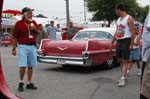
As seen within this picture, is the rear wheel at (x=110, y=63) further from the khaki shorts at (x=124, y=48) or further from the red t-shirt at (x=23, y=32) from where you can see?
the red t-shirt at (x=23, y=32)

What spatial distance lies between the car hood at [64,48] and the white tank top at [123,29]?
5.76ft

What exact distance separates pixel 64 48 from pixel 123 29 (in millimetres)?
2291

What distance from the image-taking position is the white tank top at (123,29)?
25.2 ft

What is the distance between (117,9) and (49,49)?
272 centimetres

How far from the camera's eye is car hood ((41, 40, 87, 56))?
31.0 ft

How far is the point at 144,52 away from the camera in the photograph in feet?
12.9

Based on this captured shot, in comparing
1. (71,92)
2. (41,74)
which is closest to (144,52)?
(71,92)

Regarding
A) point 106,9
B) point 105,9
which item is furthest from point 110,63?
point 105,9

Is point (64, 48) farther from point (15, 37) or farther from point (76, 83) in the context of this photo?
point (15, 37)

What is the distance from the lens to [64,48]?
968cm

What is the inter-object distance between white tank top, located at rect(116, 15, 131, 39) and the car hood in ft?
5.76

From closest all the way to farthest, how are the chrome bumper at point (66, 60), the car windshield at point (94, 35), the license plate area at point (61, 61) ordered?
the chrome bumper at point (66, 60) < the license plate area at point (61, 61) < the car windshield at point (94, 35)

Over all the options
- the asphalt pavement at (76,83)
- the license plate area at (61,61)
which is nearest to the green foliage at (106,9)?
the asphalt pavement at (76,83)

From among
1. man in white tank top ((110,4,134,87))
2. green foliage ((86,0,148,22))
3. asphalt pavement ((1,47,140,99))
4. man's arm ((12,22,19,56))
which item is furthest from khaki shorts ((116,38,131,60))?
green foliage ((86,0,148,22))
